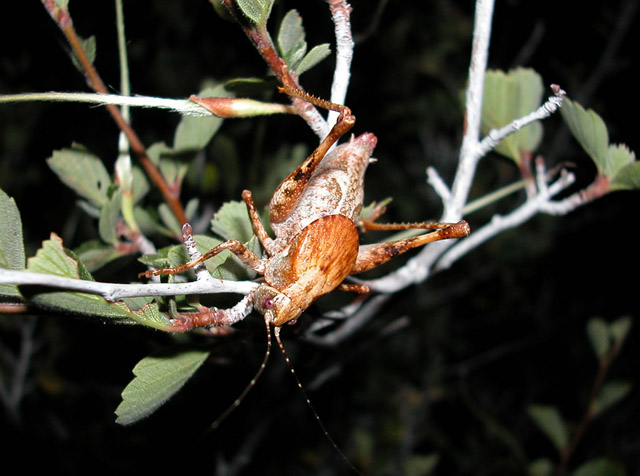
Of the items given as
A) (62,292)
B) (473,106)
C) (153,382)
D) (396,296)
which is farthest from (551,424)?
(62,292)

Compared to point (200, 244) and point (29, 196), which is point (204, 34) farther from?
point (200, 244)

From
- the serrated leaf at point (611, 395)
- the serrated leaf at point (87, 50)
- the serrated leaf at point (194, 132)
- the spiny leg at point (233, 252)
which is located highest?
the serrated leaf at point (87, 50)

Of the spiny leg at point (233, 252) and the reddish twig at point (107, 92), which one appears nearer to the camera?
the spiny leg at point (233, 252)

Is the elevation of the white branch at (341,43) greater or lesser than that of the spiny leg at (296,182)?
greater

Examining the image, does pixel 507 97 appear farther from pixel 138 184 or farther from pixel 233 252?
pixel 138 184

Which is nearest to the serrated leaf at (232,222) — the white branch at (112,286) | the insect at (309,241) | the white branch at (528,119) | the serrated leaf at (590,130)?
A: the insect at (309,241)

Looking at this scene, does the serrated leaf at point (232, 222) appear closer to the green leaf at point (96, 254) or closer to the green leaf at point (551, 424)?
the green leaf at point (96, 254)

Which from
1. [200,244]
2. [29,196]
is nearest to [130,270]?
[29,196]

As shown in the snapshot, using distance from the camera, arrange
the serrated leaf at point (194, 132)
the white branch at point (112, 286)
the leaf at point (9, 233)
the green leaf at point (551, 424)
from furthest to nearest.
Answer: the green leaf at point (551, 424) < the serrated leaf at point (194, 132) < the leaf at point (9, 233) < the white branch at point (112, 286)

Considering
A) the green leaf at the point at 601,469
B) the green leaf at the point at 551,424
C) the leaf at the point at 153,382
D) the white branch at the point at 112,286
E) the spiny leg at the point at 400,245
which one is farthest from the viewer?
the green leaf at the point at 551,424
